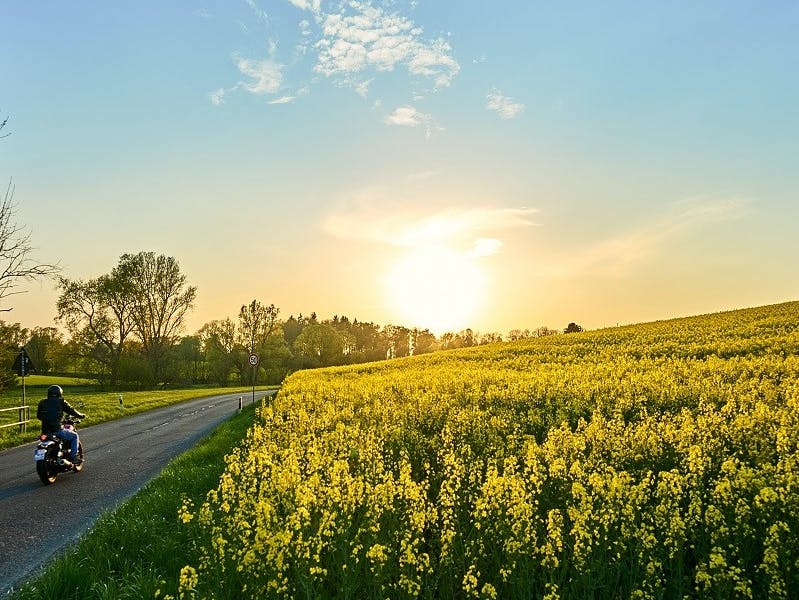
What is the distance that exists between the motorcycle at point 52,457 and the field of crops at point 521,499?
4.91 metres

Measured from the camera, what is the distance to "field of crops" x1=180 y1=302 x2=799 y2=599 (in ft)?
17.2

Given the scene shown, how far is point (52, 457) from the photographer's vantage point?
13.5 m

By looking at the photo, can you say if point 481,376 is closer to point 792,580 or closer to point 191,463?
point 191,463

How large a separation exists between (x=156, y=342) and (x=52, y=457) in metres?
55.3

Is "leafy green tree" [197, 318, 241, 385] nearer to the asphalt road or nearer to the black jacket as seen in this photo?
the asphalt road

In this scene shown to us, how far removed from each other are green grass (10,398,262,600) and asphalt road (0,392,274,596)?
0.67 m

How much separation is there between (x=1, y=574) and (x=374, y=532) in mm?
5610

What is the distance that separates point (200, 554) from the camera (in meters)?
7.34

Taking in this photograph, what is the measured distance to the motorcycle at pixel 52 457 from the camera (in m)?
13.1

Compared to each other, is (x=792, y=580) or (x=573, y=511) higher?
(x=573, y=511)

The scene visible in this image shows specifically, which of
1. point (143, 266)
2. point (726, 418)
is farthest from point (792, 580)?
point (143, 266)

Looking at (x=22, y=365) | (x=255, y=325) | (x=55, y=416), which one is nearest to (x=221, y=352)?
(x=255, y=325)

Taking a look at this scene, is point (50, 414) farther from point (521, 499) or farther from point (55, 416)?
point (521, 499)

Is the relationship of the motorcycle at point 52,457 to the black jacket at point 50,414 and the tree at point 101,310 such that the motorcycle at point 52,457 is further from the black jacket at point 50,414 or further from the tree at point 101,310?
the tree at point 101,310
